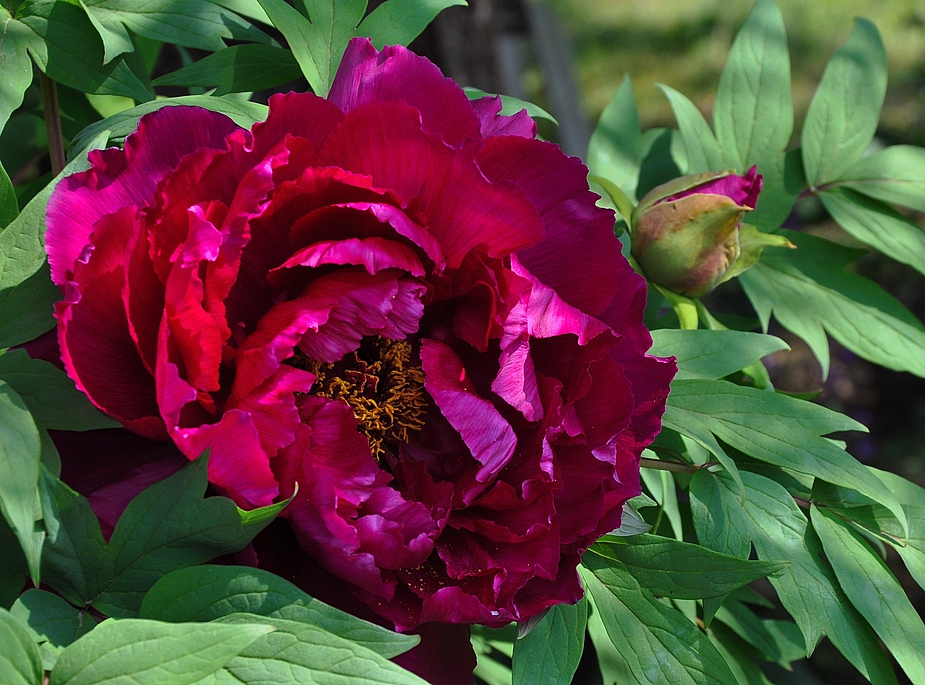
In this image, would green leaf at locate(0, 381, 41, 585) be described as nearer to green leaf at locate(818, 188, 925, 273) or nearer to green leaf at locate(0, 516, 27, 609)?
green leaf at locate(0, 516, 27, 609)

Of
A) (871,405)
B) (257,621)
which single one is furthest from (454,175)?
(871,405)

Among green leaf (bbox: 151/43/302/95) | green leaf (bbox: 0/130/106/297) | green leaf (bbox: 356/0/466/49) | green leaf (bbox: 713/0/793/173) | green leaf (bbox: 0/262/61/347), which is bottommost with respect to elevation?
green leaf (bbox: 713/0/793/173)

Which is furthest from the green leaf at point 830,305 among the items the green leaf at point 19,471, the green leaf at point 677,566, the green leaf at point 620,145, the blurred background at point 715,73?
the blurred background at point 715,73

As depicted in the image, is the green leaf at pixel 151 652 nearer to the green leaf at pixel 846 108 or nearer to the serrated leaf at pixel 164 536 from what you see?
the serrated leaf at pixel 164 536

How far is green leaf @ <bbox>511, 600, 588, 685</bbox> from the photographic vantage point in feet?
1.86

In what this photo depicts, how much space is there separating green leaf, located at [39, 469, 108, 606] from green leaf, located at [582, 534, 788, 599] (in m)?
0.32

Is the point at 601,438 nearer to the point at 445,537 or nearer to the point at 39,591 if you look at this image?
the point at 445,537

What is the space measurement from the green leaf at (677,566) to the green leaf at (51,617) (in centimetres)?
32

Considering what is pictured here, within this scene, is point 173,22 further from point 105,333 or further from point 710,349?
point 710,349

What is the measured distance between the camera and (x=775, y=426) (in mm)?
690

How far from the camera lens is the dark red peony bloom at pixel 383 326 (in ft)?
1.56

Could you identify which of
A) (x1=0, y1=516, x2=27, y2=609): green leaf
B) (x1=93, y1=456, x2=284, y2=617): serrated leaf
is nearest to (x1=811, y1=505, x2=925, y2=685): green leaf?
(x1=93, y1=456, x2=284, y2=617): serrated leaf

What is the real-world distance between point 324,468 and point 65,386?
0.47ft

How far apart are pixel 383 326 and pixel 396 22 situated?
0.30 m
